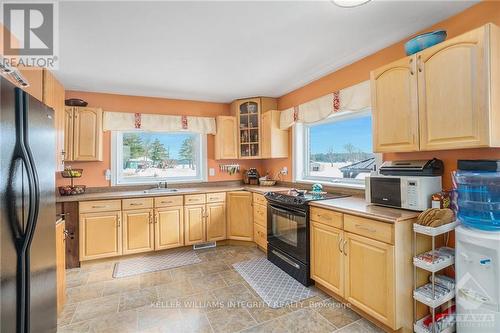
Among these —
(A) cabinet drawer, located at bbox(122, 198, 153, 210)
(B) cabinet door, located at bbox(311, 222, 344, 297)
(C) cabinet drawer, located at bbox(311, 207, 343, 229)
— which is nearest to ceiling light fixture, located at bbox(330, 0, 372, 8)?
(C) cabinet drawer, located at bbox(311, 207, 343, 229)

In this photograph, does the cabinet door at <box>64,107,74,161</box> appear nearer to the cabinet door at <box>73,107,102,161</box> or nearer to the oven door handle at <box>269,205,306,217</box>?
the cabinet door at <box>73,107,102,161</box>

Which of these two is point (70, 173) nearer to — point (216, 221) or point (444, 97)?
point (216, 221)

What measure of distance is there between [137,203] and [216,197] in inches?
44.3

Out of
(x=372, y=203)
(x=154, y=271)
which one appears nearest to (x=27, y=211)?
(x=154, y=271)

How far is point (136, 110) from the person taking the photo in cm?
394

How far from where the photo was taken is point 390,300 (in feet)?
5.89

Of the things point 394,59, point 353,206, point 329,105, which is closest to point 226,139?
point 329,105

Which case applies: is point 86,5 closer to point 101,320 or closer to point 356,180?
point 101,320

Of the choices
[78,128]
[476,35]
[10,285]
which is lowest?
[10,285]

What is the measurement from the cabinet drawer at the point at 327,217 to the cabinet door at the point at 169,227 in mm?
2011

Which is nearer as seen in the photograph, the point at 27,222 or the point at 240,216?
the point at 27,222

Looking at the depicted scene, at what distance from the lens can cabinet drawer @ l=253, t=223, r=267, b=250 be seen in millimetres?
3504

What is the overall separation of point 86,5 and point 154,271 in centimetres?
274

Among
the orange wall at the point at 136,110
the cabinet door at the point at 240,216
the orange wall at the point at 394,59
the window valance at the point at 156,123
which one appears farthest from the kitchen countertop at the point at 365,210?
the window valance at the point at 156,123
